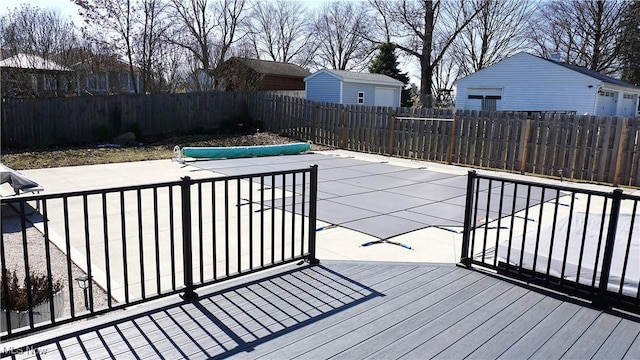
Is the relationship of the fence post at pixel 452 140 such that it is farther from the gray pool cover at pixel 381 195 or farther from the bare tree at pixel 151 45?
the bare tree at pixel 151 45

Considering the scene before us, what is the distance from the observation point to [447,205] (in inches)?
259

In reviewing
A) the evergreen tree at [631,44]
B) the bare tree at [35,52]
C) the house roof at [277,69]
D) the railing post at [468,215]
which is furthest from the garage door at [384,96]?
the railing post at [468,215]

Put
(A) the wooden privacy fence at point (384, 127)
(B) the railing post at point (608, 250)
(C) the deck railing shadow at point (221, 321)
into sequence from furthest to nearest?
(A) the wooden privacy fence at point (384, 127), (B) the railing post at point (608, 250), (C) the deck railing shadow at point (221, 321)

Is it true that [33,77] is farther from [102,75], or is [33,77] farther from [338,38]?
[338,38]

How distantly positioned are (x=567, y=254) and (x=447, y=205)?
10.4ft

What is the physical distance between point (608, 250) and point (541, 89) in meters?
19.4

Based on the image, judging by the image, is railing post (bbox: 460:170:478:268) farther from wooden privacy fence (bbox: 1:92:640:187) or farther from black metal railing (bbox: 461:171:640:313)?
wooden privacy fence (bbox: 1:92:640:187)

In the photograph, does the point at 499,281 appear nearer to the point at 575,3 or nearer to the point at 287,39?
the point at 575,3

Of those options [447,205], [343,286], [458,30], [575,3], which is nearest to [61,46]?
[447,205]

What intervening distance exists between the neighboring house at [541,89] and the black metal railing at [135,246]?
57.7 feet

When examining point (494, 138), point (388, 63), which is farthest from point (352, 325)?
point (388, 63)

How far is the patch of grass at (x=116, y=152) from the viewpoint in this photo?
10.3m

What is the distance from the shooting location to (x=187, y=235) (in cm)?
301

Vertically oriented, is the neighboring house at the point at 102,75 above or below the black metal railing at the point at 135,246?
above
